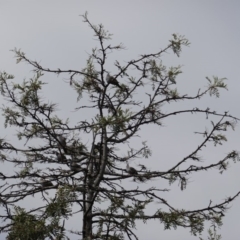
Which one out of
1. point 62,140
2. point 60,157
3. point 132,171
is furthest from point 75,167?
point 132,171

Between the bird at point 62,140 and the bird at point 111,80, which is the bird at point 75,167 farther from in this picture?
the bird at point 111,80

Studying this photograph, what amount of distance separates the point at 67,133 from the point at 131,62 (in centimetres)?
207

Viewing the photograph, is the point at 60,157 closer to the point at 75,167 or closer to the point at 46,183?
the point at 75,167

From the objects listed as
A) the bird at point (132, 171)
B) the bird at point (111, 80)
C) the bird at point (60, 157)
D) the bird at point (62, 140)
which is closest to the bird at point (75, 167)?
the bird at point (60, 157)

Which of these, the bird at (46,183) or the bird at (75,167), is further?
the bird at (75,167)

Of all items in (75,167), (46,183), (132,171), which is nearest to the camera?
(46,183)

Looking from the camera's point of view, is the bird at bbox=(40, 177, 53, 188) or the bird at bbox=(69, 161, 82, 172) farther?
the bird at bbox=(69, 161, 82, 172)

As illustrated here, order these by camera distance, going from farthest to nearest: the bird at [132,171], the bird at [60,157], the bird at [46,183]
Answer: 1. the bird at [132,171]
2. the bird at [60,157]
3. the bird at [46,183]

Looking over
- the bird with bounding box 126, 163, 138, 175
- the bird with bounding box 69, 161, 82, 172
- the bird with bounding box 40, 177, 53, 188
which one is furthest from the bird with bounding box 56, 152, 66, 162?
the bird with bounding box 126, 163, 138, 175

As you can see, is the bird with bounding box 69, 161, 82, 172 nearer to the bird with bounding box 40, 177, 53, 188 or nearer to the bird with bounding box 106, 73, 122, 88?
the bird with bounding box 40, 177, 53, 188

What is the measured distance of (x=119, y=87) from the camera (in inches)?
426

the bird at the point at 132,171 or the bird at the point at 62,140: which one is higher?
the bird at the point at 62,140

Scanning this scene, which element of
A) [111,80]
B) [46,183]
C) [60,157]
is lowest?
[46,183]

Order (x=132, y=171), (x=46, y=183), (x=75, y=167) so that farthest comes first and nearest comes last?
(x=132, y=171), (x=75, y=167), (x=46, y=183)
